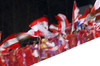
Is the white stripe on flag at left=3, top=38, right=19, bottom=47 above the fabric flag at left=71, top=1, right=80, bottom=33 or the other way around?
the other way around

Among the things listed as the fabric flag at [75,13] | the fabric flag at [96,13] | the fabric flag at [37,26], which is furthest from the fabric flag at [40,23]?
the fabric flag at [96,13]

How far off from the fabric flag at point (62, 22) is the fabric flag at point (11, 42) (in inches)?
35.1

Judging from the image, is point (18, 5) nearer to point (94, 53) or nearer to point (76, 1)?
point (76, 1)

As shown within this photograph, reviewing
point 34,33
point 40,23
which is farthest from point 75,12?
point 34,33

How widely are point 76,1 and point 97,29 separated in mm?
1258

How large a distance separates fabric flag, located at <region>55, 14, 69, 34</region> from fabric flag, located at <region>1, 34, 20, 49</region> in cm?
89

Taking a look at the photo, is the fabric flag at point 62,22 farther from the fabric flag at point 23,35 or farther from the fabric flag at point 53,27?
the fabric flag at point 23,35

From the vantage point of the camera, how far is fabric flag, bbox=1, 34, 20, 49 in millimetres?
1823

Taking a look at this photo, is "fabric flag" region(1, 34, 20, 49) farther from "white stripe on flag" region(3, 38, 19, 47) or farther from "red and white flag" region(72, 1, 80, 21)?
"red and white flag" region(72, 1, 80, 21)

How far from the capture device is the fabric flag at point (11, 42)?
1823 millimetres

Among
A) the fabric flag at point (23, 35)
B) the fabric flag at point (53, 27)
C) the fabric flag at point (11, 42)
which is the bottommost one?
the fabric flag at point (11, 42)

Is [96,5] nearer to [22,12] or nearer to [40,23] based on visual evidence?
[40,23]

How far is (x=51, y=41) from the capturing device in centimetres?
249

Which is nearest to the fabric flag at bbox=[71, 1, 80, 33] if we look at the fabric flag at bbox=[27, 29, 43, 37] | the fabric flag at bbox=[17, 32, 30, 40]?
the fabric flag at bbox=[27, 29, 43, 37]
